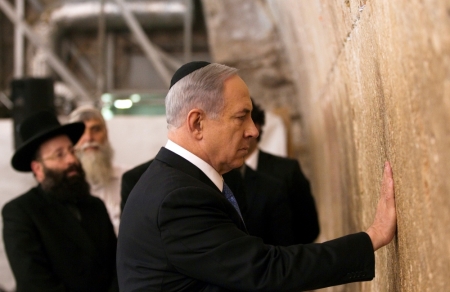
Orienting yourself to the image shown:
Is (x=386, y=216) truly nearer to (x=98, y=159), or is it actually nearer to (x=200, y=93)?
(x=200, y=93)

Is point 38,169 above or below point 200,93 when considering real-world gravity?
below

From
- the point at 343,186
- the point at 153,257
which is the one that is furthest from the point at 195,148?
the point at 343,186

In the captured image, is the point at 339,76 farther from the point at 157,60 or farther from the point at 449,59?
the point at 157,60

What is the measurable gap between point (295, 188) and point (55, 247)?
150 cm

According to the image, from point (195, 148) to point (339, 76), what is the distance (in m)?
1.48

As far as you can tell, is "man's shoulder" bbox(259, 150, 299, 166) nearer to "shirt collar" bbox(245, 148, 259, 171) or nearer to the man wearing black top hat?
"shirt collar" bbox(245, 148, 259, 171)

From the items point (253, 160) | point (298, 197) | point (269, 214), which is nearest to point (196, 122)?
point (269, 214)

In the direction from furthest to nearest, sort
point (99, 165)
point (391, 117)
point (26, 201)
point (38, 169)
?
point (99, 165), point (38, 169), point (26, 201), point (391, 117)

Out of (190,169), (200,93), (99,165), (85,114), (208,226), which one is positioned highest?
(200,93)

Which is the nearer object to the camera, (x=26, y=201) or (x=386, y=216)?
(x=386, y=216)

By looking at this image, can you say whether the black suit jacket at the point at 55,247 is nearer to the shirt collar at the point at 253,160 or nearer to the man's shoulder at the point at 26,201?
the man's shoulder at the point at 26,201

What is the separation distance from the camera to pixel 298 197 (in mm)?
4086

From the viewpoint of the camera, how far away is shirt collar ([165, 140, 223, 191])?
1909 millimetres

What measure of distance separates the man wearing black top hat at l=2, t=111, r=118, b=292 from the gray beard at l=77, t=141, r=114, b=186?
793 mm
